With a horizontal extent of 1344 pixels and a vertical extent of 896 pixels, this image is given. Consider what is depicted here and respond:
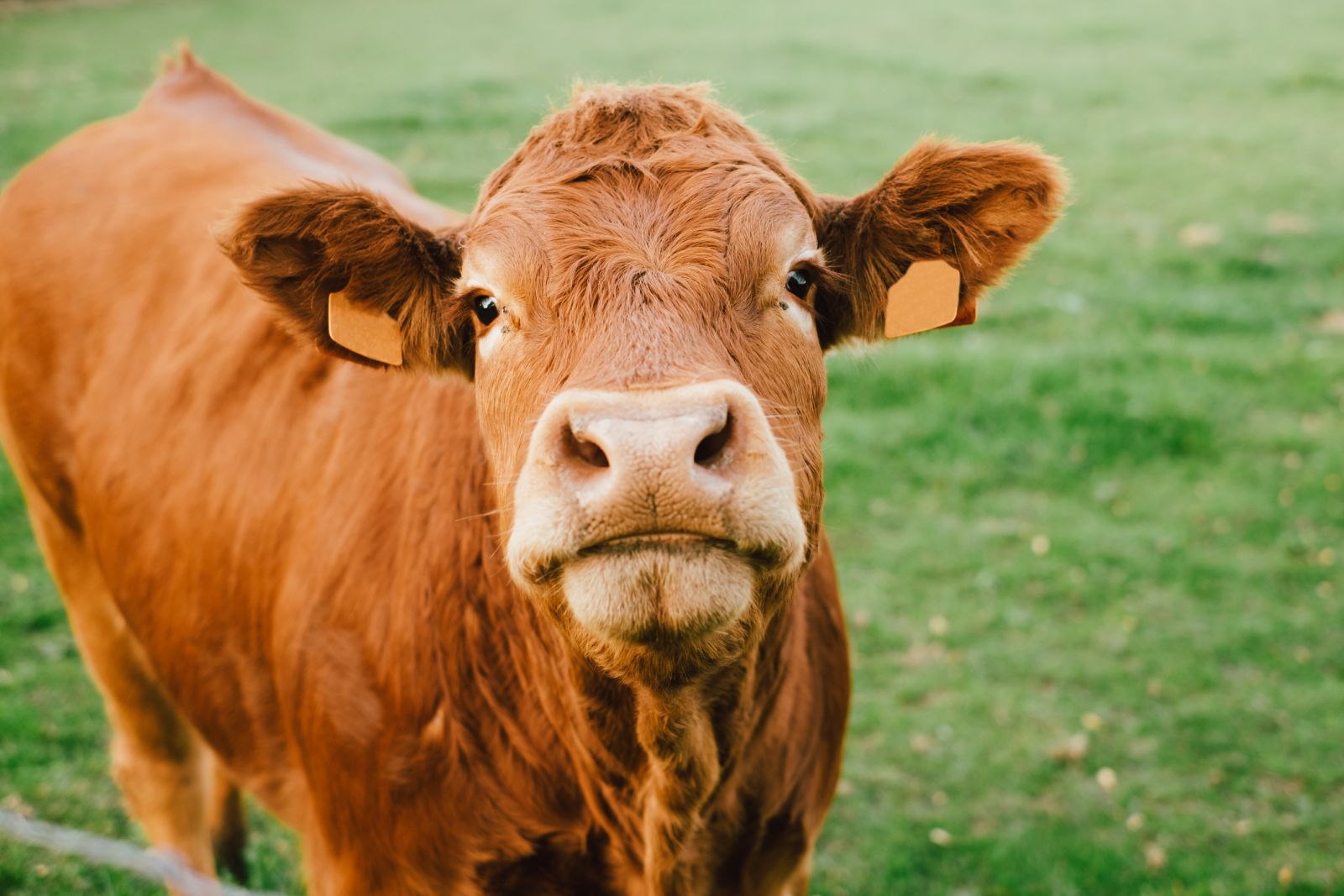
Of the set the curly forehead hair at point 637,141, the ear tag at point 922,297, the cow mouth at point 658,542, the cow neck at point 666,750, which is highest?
the curly forehead hair at point 637,141

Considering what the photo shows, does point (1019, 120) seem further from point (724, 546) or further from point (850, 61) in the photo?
point (724, 546)

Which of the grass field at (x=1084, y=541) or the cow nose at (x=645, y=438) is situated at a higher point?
the cow nose at (x=645, y=438)

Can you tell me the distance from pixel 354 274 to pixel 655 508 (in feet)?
3.96

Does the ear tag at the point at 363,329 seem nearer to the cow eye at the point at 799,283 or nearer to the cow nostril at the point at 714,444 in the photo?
the cow eye at the point at 799,283

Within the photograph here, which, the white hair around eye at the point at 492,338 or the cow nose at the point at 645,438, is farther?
the white hair around eye at the point at 492,338

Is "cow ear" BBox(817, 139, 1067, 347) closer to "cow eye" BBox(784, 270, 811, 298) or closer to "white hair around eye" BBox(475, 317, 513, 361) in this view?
"cow eye" BBox(784, 270, 811, 298)

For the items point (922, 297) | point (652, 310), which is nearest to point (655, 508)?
point (652, 310)

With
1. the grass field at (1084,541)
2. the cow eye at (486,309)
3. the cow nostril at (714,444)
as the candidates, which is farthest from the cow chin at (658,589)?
the grass field at (1084,541)

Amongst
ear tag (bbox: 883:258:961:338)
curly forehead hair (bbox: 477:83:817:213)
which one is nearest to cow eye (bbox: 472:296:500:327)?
curly forehead hair (bbox: 477:83:817:213)

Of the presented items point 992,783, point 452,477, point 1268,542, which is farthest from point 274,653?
point 1268,542

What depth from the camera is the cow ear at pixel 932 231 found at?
2.54m

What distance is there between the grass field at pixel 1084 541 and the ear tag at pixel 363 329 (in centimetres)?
81

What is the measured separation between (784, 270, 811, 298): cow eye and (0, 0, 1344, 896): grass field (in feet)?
1.16

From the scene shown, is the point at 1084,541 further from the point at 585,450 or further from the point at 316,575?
→ the point at 585,450
